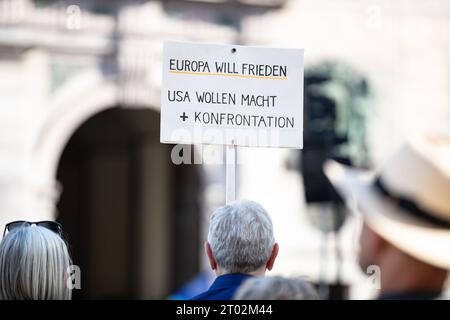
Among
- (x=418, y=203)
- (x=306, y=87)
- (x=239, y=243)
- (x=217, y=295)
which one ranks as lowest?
(x=217, y=295)

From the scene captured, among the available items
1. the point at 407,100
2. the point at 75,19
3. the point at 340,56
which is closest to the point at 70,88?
the point at 75,19

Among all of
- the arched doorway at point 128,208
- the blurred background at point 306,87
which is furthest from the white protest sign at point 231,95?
the arched doorway at point 128,208

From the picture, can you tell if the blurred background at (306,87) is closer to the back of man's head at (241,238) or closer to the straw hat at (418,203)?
the back of man's head at (241,238)

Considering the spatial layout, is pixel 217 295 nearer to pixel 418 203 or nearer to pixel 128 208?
pixel 418 203

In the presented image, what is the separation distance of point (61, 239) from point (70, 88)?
9.66 metres

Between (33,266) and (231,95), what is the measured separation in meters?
1.19

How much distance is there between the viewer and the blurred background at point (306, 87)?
1303 centimetres

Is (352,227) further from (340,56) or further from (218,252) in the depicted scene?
(218,252)

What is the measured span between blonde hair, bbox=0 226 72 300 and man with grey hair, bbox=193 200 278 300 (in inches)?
17.5

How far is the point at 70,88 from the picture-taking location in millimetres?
13117

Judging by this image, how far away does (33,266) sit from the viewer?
3.48m

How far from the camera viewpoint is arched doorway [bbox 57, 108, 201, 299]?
15.9m

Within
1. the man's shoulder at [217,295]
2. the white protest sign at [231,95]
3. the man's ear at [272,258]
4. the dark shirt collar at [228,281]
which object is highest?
the white protest sign at [231,95]

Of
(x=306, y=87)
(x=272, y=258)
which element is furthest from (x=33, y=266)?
(x=306, y=87)
